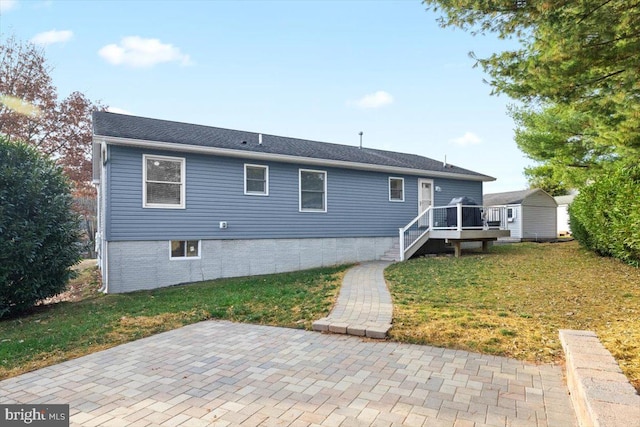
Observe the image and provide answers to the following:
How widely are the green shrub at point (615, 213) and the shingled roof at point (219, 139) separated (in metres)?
5.10

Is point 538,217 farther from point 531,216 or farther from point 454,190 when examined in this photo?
point 454,190

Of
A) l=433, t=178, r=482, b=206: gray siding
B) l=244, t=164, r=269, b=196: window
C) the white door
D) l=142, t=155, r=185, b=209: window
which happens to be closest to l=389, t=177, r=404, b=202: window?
the white door

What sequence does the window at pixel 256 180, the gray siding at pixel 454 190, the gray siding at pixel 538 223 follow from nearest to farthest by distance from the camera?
the window at pixel 256 180 < the gray siding at pixel 454 190 < the gray siding at pixel 538 223

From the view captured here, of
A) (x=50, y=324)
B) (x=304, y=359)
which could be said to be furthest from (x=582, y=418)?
(x=50, y=324)

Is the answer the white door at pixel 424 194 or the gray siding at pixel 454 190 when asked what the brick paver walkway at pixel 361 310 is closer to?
the white door at pixel 424 194

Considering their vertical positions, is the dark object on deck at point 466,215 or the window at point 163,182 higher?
the window at point 163,182

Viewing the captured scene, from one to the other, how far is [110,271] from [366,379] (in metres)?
7.93

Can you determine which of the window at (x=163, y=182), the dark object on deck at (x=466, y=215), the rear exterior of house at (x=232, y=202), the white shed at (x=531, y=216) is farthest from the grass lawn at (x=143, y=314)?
the white shed at (x=531, y=216)

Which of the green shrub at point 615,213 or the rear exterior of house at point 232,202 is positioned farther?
the rear exterior of house at point 232,202

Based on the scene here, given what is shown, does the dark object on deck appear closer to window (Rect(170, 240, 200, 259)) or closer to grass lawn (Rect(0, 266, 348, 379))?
grass lawn (Rect(0, 266, 348, 379))

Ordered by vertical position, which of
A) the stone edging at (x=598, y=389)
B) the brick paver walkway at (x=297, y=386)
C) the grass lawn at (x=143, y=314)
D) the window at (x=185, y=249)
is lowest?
the grass lawn at (x=143, y=314)

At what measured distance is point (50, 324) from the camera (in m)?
6.06

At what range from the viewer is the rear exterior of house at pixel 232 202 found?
923cm

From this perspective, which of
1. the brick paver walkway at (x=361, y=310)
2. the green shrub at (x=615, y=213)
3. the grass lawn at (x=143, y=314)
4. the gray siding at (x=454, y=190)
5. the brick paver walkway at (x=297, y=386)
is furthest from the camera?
the gray siding at (x=454, y=190)
